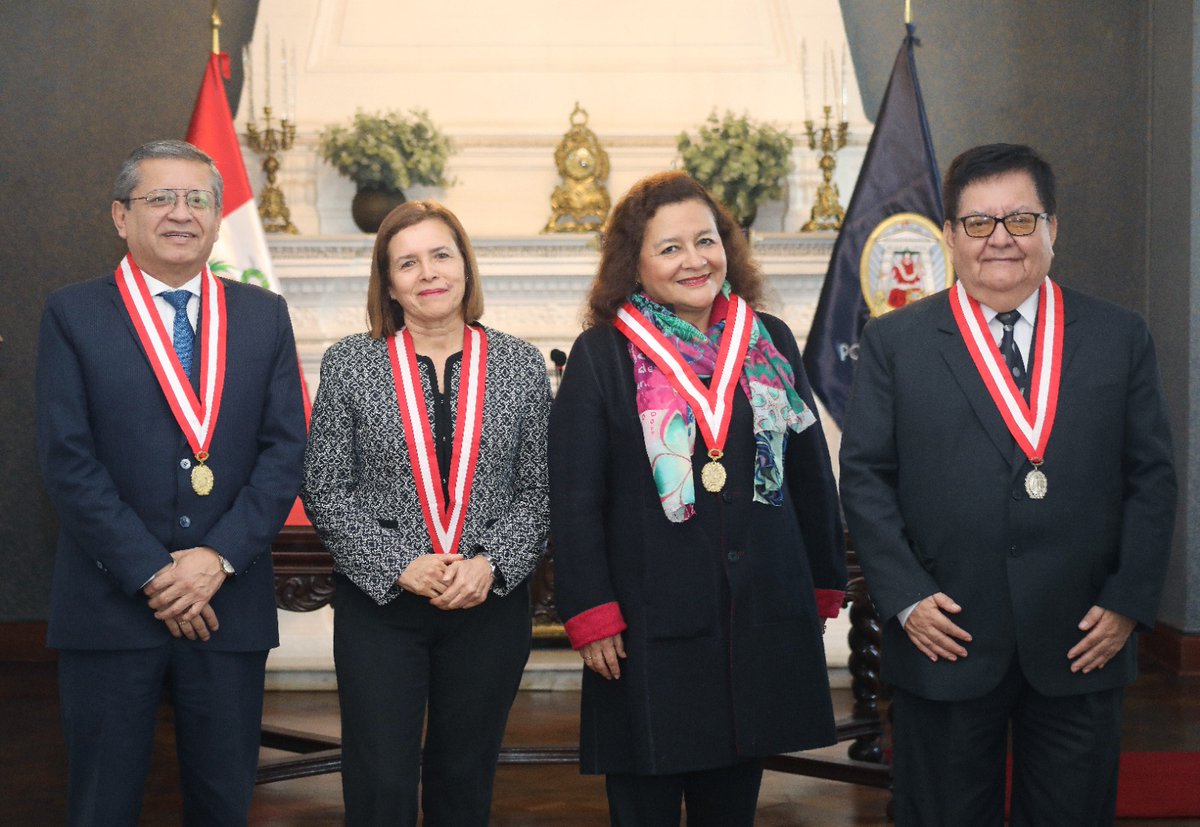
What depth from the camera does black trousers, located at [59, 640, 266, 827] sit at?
229 centimetres

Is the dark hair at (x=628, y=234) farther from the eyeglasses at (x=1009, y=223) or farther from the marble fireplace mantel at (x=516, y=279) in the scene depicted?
the marble fireplace mantel at (x=516, y=279)

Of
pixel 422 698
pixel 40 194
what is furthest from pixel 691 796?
pixel 40 194

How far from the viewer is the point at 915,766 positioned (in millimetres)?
2189

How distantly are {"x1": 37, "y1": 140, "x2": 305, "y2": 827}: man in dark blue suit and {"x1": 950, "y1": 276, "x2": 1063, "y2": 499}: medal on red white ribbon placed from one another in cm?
124

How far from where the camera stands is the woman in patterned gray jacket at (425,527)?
2305mm

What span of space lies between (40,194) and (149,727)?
376cm

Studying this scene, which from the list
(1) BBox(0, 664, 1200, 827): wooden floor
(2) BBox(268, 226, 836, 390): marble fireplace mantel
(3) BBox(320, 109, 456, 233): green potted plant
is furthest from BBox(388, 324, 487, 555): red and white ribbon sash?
(3) BBox(320, 109, 456, 233): green potted plant

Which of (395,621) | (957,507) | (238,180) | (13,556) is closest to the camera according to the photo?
(957,507)

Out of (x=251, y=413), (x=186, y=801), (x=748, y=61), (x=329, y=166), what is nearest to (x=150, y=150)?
(x=251, y=413)

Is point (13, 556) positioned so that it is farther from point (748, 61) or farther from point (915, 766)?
point (915, 766)

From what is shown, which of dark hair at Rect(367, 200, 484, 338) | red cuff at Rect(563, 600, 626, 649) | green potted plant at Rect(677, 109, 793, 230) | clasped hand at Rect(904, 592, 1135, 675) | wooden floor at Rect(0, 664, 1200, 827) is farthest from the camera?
green potted plant at Rect(677, 109, 793, 230)

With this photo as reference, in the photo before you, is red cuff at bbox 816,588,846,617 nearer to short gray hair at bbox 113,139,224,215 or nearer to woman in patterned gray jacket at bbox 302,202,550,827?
woman in patterned gray jacket at bbox 302,202,550,827

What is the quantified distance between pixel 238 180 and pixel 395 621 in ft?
9.69

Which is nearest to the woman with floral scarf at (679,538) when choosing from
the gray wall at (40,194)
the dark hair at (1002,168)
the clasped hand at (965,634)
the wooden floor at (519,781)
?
the clasped hand at (965,634)
